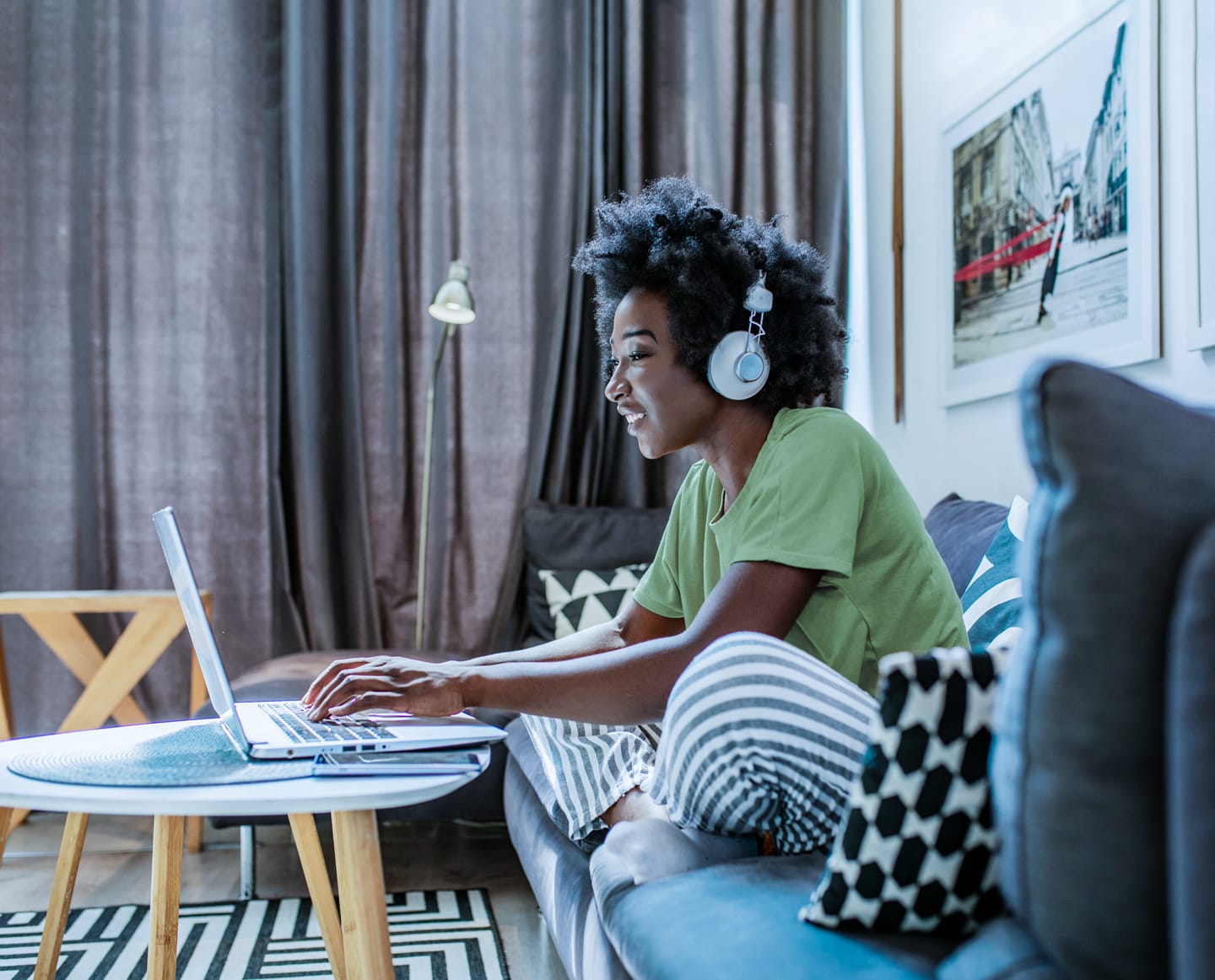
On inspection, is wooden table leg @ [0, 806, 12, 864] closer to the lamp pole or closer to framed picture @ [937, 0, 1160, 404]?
the lamp pole

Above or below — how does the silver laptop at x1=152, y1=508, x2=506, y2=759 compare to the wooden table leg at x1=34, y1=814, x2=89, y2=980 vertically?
above

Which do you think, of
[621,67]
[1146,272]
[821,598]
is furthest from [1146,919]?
[621,67]

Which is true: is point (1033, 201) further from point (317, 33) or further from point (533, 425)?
point (317, 33)

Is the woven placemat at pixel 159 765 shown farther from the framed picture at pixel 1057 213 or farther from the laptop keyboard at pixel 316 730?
the framed picture at pixel 1057 213

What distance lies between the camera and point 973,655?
71 cm

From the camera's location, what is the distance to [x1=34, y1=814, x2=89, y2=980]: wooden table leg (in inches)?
45.8

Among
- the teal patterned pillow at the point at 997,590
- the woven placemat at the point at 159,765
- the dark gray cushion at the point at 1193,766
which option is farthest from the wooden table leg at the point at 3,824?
the dark gray cushion at the point at 1193,766

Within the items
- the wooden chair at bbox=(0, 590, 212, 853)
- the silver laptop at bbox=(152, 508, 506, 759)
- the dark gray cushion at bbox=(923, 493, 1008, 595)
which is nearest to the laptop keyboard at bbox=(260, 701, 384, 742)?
the silver laptop at bbox=(152, 508, 506, 759)

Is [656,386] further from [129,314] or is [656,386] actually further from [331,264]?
[129,314]

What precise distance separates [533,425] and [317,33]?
1.12 metres

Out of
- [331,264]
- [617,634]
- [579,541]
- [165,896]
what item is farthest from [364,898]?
[331,264]

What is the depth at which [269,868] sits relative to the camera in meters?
2.05

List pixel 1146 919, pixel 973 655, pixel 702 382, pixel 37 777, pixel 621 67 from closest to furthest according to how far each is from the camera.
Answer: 1. pixel 1146 919
2. pixel 973 655
3. pixel 37 777
4. pixel 702 382
5. pixel 621 67

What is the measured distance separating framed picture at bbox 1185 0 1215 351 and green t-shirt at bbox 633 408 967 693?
632 mm
